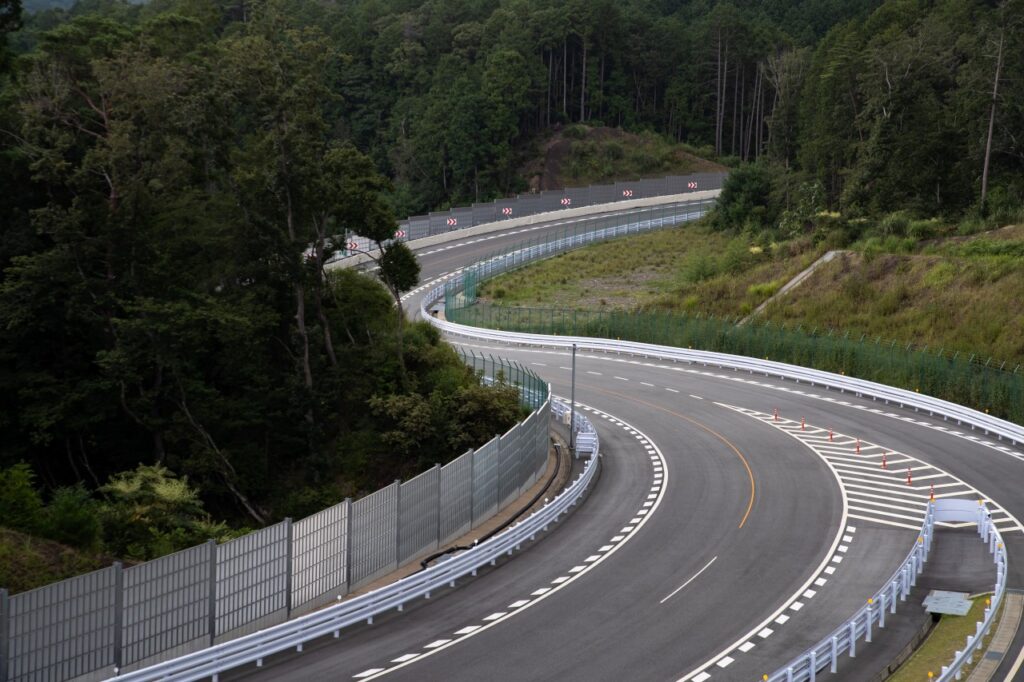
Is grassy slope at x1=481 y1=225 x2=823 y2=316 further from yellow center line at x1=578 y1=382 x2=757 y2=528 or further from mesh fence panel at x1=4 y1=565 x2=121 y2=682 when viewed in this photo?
mesh fence panel at x1=4 y1=565 x2=121 y2=682

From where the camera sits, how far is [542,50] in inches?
5778

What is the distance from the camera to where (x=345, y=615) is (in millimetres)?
25578

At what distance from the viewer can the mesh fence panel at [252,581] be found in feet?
78.1

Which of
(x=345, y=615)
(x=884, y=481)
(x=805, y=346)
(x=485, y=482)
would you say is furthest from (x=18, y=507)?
(x=805, y=346)

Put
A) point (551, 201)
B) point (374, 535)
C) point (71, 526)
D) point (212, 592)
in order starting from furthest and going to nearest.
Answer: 1. point (551, 201)
2. point (374, 535)
3. point (71, 526)
4. point (212, 592)

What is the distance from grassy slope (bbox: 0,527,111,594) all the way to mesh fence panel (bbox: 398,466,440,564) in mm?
7196

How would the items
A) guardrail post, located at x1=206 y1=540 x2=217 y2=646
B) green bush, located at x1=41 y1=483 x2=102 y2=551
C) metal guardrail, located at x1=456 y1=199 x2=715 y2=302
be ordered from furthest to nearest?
1. metal guardrail, located at x1=456 y1=199 x2=715 y2=302
2. green bush, located at x1=41 y1=483 x2=102 y2=551
3. guardrail post, located at x1=206 y1=540 x2=217 y2=646

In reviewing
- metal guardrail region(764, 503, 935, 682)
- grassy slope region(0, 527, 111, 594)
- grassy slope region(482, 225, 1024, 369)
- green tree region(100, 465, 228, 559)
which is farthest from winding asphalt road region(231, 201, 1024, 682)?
grassy slope region(482, 225, 1024, 369)

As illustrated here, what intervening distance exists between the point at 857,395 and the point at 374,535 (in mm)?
34084

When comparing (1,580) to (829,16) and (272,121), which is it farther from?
(829,16)

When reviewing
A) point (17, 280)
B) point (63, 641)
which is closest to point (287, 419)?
point (17, 280)

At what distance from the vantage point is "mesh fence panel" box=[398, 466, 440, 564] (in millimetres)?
29953

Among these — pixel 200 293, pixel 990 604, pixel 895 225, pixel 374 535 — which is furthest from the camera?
pixel 895 225

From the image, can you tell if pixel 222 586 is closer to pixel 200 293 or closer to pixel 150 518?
pixel 150 518
